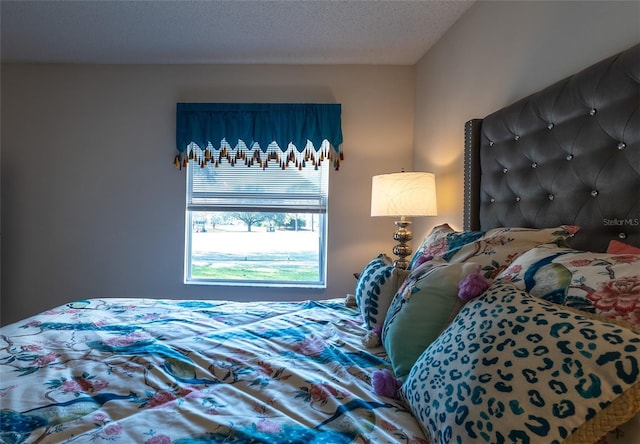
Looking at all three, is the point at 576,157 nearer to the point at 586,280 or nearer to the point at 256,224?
the point at 586,280

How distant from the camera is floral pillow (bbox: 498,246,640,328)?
0.65 meters

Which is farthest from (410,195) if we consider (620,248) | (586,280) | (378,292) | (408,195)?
(586,280)

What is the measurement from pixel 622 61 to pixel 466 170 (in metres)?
0.86

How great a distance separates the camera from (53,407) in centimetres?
80

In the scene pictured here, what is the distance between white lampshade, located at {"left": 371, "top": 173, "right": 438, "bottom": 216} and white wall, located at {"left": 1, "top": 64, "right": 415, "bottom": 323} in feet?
2.29

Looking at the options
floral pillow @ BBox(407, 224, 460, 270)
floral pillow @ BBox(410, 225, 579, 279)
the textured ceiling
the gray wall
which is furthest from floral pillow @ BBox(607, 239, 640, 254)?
the gray wall

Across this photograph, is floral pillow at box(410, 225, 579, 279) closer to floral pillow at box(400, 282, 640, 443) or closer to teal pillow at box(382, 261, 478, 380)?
teal pillow at box(382, 261, 478, 380)

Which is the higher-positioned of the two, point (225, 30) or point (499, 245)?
point (225, 30)

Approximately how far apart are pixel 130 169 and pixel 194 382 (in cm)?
255

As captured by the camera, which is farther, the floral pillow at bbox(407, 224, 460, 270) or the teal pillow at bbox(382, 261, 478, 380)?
the floral pillow at bbox(407, 224, 460, 270)

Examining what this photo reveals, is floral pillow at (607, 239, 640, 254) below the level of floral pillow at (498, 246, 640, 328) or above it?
above

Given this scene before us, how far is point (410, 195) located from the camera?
7.29 ft

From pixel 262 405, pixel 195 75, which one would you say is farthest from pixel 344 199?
pixel 262 405

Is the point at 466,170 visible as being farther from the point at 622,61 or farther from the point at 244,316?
the point at 244,316
